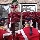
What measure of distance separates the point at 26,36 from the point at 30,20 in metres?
0.38

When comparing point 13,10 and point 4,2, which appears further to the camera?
point 4,2

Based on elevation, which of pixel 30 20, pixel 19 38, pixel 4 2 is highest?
pixel 4 2

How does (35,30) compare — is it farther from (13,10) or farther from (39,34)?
(13,10)

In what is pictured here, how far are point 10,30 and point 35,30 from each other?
54 cm

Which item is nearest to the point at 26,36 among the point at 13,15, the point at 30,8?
the point at 13,15

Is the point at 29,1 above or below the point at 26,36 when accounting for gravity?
above

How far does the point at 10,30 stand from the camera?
4391 millimetres

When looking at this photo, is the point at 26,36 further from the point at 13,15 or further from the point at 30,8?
the point at 30,8

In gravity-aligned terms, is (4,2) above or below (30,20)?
above

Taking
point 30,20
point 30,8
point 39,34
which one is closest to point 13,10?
point 30,20

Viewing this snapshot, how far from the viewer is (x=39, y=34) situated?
442 centimetres

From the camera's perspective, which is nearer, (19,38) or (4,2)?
(19,38)

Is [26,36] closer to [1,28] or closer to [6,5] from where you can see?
[1,28]

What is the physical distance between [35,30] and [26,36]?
240 millimetres
